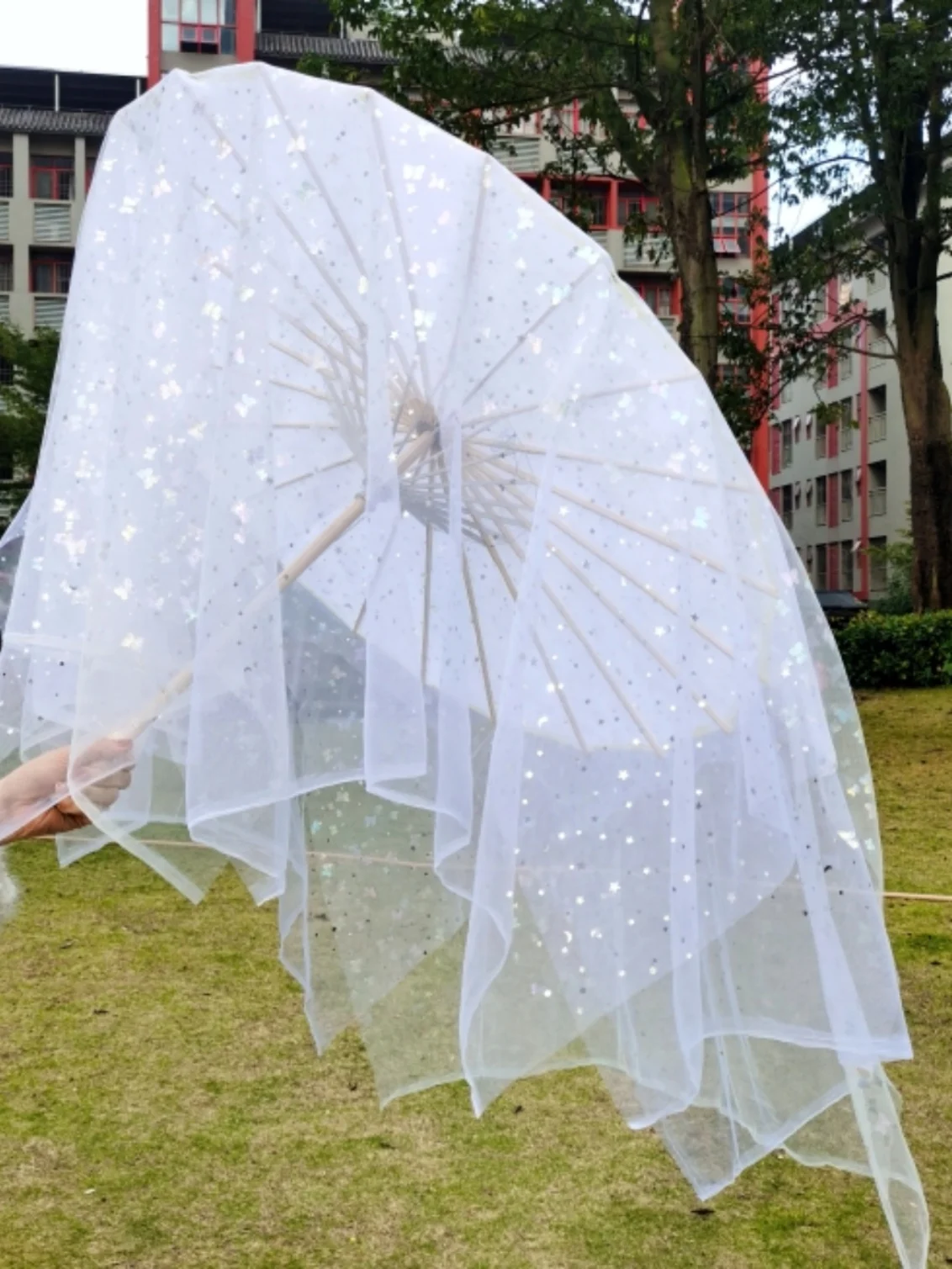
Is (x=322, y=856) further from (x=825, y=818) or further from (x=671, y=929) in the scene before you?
(x=825, y=818)

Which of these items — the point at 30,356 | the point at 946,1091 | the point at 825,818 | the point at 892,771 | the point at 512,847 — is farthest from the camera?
the point at 30,356

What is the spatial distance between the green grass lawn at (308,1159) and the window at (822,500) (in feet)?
107

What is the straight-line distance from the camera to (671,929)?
5.93 feet

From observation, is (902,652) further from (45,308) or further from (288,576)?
(45,308)

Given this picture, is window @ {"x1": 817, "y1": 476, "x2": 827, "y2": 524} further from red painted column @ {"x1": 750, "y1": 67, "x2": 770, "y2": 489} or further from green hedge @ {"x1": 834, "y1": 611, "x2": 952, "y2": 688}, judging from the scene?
green hedge @ {"x1": 834, "y1": 611, "x2": 952, "y2": 688}

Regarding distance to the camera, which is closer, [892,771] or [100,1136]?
[100,1136]

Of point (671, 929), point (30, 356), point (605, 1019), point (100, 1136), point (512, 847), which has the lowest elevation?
point (100, 1136)

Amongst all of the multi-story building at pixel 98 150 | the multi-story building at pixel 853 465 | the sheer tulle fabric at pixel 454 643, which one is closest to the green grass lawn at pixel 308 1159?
the sheer tulle fabric at pixel 454 643

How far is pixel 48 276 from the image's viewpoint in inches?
1076

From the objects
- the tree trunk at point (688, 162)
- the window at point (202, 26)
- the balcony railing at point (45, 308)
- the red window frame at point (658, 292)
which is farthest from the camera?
the red window frame at point (658, 292)

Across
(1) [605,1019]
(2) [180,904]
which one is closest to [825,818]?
(1) [605,1019]

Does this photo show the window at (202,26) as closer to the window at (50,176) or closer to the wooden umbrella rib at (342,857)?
the window at (50,176)

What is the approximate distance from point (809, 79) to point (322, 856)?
9908 mm

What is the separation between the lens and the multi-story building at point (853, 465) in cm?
3134
